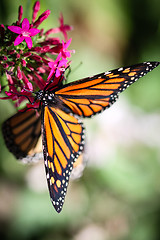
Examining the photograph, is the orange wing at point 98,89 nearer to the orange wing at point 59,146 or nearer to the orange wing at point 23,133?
the orange wing at point 59,146

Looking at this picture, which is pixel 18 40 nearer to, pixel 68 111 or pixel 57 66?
pixel 57 66

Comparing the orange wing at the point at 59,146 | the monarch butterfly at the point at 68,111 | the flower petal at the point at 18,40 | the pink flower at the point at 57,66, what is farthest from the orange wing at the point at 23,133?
the flower petal at the point at 18,40

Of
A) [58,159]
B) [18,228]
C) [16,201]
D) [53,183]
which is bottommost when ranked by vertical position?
[18,228]

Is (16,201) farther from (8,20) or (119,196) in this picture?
(8,20)

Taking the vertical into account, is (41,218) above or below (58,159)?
below

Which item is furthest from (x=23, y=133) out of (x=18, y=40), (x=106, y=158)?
(x=106, y=158)

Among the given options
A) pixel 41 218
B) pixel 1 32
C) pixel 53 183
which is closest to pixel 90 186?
pixel 41 218
